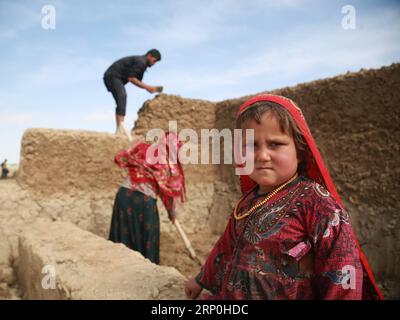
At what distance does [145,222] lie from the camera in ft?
11.8

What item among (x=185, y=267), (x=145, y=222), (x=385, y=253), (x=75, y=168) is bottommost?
(x=185, y=267)

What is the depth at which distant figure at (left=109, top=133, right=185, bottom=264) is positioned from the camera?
140 inches

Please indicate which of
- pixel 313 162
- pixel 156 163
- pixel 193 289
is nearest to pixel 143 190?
pixel 156 163

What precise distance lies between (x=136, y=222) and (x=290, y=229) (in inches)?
109

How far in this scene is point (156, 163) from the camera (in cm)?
353

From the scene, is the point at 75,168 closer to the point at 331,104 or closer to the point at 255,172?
the point at 331,104

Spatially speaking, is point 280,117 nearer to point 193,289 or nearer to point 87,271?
point 193,289

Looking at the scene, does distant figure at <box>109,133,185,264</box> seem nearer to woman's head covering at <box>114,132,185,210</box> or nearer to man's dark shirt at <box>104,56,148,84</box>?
woman's head covering at <box>114,132,185,210</box>

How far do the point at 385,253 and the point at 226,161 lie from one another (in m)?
3.27

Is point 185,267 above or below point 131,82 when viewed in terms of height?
below

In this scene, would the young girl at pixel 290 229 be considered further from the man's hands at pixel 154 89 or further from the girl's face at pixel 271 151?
the man's hands at pixel 154 89

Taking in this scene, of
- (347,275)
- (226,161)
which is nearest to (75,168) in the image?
(226,161)

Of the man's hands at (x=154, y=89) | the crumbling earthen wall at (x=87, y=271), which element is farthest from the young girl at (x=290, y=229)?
the man's hands at (x=154, y=89)
